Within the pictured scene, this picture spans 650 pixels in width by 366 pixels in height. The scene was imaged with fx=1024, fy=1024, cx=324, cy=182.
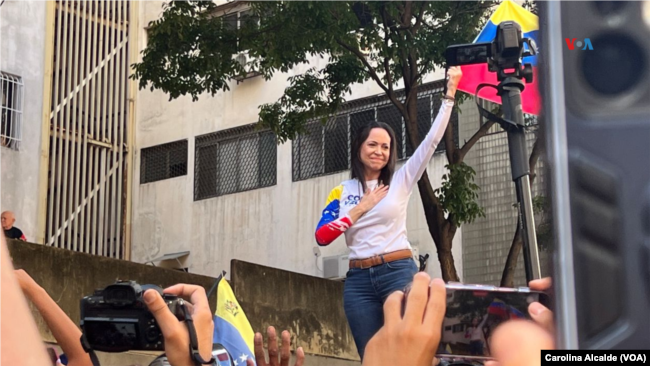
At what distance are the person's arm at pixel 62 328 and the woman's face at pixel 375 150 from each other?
2239mm

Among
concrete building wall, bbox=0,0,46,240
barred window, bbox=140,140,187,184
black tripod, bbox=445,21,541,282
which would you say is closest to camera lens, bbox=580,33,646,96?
black tripod, bbox=445,21,541,282

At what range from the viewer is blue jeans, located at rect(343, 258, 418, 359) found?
4.60 meters

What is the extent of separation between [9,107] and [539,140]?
15.1 metres

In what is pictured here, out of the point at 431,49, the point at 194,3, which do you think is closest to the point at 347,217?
the point at 431,49

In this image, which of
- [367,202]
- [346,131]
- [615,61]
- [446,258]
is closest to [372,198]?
[367,202]

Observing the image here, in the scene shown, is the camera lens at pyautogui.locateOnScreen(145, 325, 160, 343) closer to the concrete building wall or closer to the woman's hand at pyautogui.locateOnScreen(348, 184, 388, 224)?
the woman's hand at pyautogui.locateOnScreen(348, 184, 388, 224)

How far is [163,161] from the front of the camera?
56.6 feet

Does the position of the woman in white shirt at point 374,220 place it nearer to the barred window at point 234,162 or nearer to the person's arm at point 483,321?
the person's arm at point 483,321

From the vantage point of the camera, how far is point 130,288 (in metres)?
2.70

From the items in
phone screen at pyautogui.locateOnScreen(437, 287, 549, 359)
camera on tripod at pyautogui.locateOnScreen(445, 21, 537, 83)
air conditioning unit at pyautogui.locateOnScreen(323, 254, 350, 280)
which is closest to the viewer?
phone screen at pyautogui.locateOnScreen(437, 287, 549, 359)

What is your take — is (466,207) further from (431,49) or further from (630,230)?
(630,230)

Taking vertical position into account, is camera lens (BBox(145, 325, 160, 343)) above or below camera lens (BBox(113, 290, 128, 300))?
below

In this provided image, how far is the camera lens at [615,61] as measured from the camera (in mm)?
1018

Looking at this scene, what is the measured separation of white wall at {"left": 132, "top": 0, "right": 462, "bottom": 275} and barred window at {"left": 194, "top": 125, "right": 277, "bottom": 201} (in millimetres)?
119
